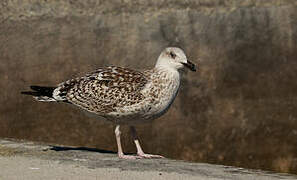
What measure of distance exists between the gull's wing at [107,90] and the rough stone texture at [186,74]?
1.80 metres

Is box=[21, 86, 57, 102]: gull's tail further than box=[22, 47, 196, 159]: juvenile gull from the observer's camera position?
Yes

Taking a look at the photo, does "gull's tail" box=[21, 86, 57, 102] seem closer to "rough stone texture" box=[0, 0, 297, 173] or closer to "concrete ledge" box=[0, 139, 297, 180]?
"concrete ledge" box=[0, 139, 297, 180]

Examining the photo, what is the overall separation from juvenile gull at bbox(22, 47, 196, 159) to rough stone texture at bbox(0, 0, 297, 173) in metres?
1.85

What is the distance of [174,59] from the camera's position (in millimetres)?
8742

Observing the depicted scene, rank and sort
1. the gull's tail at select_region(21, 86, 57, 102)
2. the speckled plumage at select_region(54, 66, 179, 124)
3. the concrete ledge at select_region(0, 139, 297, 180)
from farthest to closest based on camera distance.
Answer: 1. the gull's tail at select_region(21, 86, 57, 102)
2. the speckled plumage at select_region(54, 66, 179, 124)
3. the concrete ledge at select_region(0, 139, 297, 180)

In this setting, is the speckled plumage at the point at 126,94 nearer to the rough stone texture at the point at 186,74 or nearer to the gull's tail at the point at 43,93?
the gull's tail at the point at 43,93

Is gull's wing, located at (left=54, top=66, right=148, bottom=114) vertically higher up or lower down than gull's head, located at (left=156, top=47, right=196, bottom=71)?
lower down

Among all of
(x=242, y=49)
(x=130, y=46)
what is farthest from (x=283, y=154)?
(x=130, y=46)

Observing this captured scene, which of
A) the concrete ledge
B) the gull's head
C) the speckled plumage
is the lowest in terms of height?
the concrete ledge

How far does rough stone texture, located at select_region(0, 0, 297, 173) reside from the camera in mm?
10672

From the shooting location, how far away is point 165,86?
8.65m

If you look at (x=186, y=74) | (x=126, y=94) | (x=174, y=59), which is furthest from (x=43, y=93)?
(x=186, y=74)

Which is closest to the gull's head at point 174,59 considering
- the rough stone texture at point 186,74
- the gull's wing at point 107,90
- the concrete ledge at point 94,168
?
the gull's wing at point 107,90

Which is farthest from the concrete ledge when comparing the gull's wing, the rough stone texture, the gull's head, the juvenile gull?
the rough stone texture
